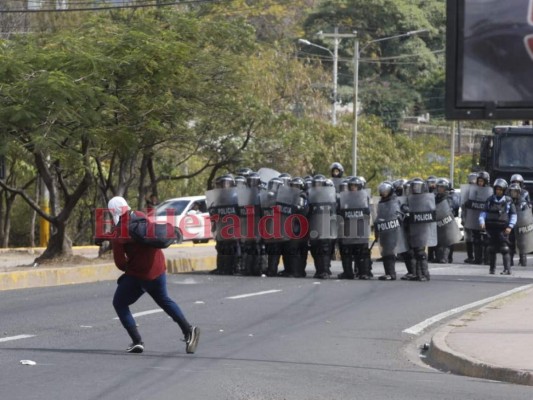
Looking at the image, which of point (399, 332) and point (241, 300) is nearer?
point (399, 332)

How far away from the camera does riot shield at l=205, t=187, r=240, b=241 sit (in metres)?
23.3

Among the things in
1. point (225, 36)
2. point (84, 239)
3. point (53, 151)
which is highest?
point (225, 36)

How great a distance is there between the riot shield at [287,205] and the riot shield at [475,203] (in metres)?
6.68

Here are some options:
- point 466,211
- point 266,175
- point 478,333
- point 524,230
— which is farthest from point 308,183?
point 478,333

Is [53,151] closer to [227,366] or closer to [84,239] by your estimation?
[227,366]

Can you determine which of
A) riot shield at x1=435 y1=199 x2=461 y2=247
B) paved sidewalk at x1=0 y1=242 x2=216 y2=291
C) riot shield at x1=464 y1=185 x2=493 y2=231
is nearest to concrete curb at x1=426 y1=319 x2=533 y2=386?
paved sidewalk at x1=0 y1=242 x2=216 y2=291

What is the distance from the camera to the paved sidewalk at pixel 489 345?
11.0 meters

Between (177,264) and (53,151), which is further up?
(53,151)

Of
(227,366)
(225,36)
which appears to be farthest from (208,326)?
(225,36)

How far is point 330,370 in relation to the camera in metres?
11.2

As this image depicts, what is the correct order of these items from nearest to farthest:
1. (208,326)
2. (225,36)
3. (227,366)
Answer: (227,366) → (208,326) → (225,36)

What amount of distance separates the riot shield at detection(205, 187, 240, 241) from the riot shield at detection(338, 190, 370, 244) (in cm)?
215

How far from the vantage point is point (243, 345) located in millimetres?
12844

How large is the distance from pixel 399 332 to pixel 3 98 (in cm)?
953
